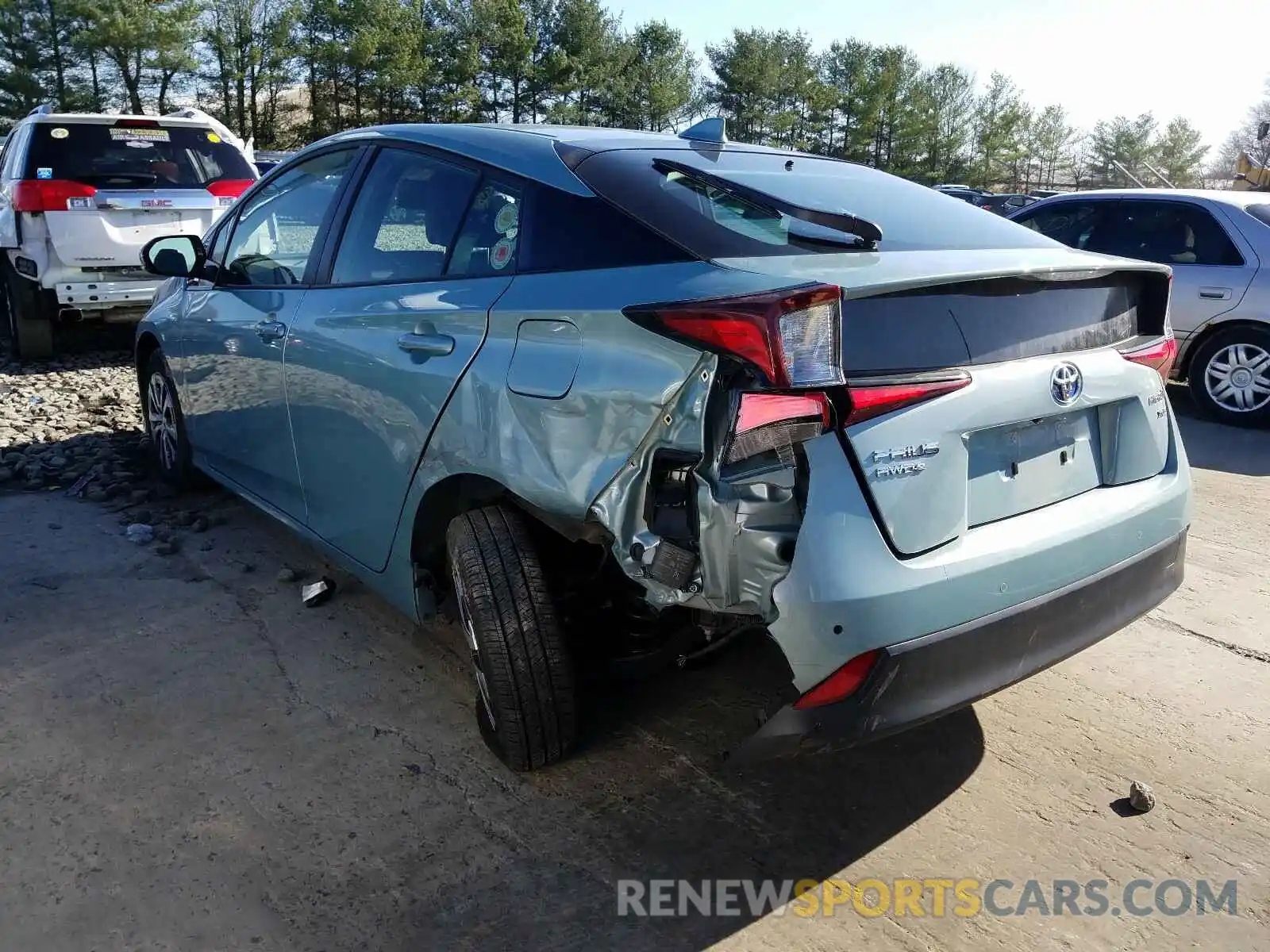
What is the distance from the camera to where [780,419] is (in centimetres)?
212

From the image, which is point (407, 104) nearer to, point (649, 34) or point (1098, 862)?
point (649, 34)

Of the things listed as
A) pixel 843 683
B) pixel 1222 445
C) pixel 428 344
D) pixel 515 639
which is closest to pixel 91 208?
pixel 428 344

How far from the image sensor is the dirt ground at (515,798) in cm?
235

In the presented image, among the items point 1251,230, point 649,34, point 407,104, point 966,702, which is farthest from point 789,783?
point 649,34

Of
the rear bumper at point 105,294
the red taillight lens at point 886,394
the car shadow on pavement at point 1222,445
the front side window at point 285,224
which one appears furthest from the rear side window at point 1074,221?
the rear bumper at point 105,294

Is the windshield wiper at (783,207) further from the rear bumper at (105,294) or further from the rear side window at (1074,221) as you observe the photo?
the rear bumper at (105,294)

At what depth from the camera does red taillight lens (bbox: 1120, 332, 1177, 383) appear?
109 inches

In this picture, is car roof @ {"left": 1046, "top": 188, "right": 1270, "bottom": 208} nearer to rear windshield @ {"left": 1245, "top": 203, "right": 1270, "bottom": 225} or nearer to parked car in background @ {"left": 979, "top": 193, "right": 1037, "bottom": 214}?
rear windshield @ {"left": 1245, "top": 203, "right": 1270, "bottom": 225}

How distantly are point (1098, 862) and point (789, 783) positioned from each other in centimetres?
79

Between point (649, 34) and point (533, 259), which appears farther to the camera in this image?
point (649, 34)

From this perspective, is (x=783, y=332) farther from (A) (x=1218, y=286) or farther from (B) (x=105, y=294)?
(B) (x=105, y=294)

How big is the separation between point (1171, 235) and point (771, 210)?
6207 millimetres

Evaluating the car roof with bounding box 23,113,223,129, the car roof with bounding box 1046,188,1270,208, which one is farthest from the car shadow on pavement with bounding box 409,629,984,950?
the car roof with bounding box 23,113,223,129

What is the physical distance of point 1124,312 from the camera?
9.31 ft
